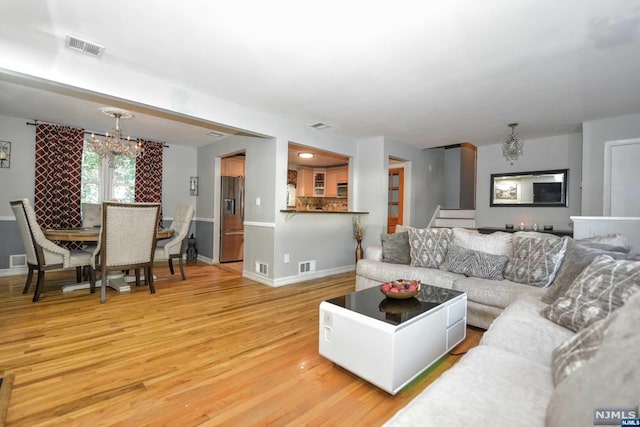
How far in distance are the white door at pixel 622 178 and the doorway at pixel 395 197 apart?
301cm

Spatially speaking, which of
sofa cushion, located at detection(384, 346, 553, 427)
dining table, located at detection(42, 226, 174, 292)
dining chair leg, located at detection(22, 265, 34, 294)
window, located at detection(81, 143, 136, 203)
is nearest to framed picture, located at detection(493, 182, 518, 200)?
sofa cushion, located at detection(384, 346, 553, 427)

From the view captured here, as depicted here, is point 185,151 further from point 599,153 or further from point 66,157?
point 599,153

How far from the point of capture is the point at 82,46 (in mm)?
2453

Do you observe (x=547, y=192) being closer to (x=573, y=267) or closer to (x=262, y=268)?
(x=573, y=267)

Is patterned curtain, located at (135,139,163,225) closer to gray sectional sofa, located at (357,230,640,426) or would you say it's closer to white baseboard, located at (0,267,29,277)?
white baseboard, located at (0,267,29,277)

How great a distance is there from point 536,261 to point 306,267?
9.68 ft

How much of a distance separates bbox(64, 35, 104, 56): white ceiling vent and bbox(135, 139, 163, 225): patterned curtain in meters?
3.36

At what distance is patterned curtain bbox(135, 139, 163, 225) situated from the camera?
5.63 metres

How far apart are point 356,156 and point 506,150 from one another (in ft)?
7.67

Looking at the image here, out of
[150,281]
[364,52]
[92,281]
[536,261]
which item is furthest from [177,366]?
[536,261]

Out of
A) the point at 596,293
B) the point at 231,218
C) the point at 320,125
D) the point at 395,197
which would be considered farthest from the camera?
the point at 395,197

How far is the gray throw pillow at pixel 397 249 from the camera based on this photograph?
11.4 ft

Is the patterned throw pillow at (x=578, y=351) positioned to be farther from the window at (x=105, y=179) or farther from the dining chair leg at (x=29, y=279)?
the window at (x=105, y=179)

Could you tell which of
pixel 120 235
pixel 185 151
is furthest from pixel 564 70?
pixel 185 151
